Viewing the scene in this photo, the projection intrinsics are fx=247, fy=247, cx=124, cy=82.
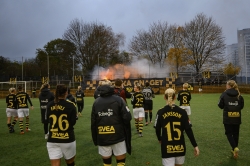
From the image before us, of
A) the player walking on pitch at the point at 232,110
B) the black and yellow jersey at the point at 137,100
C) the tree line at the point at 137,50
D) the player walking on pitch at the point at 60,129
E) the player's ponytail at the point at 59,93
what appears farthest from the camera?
the tree line at the point at 137,50

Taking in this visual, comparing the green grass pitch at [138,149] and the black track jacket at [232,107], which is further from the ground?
the black track jacket at [232,107]

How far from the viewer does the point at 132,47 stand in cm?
5625

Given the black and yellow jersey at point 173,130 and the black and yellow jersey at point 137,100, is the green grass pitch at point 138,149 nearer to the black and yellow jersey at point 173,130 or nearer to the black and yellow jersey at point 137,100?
the black and yellow jersey at point 137,100

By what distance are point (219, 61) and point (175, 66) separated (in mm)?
8565

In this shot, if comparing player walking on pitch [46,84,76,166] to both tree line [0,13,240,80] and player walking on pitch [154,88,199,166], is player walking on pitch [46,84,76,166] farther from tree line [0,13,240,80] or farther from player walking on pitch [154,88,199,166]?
tree line [0,13,240,80]

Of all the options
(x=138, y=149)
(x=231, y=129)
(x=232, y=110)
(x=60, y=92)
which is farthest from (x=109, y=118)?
(x=231, y=129)

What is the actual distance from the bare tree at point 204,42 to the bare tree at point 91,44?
16.9 m

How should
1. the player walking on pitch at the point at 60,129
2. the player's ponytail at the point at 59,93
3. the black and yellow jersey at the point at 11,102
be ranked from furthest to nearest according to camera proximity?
the black and yellow jersey at the point at 11,102 → the player's ponytail at the point at 59,93 → the player walking on pitch at the point at 60,129

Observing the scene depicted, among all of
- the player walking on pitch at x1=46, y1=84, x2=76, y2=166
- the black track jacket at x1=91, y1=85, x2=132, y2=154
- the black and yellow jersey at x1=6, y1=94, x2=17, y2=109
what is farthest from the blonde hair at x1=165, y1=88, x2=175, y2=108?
the black and yellow jersey at x1=6, y1=94, x2=17, y2=109

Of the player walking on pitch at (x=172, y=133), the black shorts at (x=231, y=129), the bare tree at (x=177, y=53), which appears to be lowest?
the black shorts at (x=231, y=129)

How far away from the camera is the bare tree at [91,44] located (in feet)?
172

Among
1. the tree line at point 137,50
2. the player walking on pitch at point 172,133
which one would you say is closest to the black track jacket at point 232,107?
the player walking on pitch at point 172,133

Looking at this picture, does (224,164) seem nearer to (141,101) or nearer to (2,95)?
(141,101)

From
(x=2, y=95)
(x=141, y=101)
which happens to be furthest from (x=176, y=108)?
→ (x=2, y=95)
